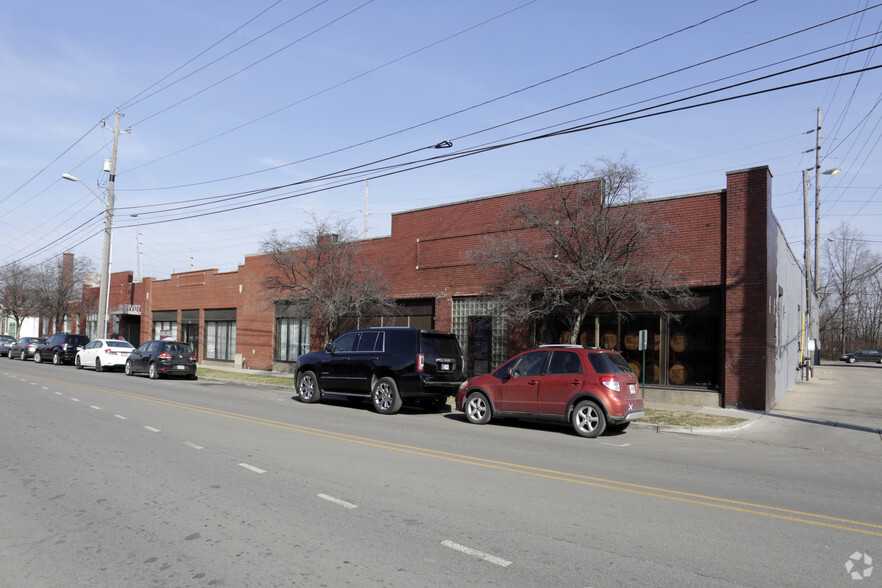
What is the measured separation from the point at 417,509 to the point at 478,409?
24.5 feet

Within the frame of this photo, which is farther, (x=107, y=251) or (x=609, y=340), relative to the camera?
(x=107, y=251)

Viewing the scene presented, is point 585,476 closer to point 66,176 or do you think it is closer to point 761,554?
point 761,554

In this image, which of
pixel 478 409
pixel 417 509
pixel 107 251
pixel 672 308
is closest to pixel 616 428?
pixel 478 409

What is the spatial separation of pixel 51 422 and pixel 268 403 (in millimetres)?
5649

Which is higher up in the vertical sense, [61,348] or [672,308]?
[672,308]

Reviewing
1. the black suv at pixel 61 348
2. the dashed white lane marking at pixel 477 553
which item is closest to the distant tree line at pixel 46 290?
the black suv at pixel 61 348

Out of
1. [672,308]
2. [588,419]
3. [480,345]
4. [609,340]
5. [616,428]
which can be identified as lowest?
[616,428]

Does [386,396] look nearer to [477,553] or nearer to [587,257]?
[587,257]

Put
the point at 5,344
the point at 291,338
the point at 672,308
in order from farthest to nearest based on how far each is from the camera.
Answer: the point at 5,344
the point at 291,338
the point at 672,308

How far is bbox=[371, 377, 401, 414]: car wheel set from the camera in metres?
14.7

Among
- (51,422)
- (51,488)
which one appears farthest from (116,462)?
(51,422)

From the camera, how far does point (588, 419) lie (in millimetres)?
11734

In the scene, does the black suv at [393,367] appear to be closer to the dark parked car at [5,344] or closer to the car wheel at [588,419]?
the car wheel at [588,419]

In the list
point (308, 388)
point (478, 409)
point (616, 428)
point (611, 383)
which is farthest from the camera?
point (308, 388)
